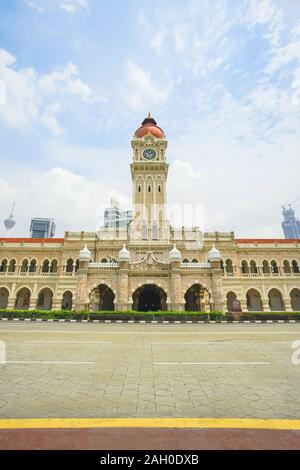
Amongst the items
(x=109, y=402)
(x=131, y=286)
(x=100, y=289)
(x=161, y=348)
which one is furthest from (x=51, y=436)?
(x=100, y=289)

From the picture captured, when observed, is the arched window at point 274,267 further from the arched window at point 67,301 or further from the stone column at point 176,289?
the arched window at point 67,301

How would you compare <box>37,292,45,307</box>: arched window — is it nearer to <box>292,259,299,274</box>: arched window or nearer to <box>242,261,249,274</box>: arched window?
<box>242,261,249,274</box>: arched window

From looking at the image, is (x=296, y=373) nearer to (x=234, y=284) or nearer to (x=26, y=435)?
(x=26, y=435)

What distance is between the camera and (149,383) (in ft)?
15.2

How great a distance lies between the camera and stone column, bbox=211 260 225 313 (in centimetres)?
2142

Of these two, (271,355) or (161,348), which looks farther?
(161,348)

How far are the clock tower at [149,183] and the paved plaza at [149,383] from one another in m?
24.2

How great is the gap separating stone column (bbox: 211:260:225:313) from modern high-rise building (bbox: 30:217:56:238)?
520 ft

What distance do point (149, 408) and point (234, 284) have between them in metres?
28.0

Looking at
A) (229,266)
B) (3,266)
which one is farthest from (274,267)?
(3,266)

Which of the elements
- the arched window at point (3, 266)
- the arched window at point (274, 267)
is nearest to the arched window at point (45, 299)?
the arched window at point (3, 266)

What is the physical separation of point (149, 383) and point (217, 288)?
18.4 meters

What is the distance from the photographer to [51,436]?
2.65 metres

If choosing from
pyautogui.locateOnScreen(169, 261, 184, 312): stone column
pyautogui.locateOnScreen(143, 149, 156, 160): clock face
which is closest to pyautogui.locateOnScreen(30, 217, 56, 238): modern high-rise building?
pyautogui.locateOnScreen(143, 149, 156, 160): clock face
